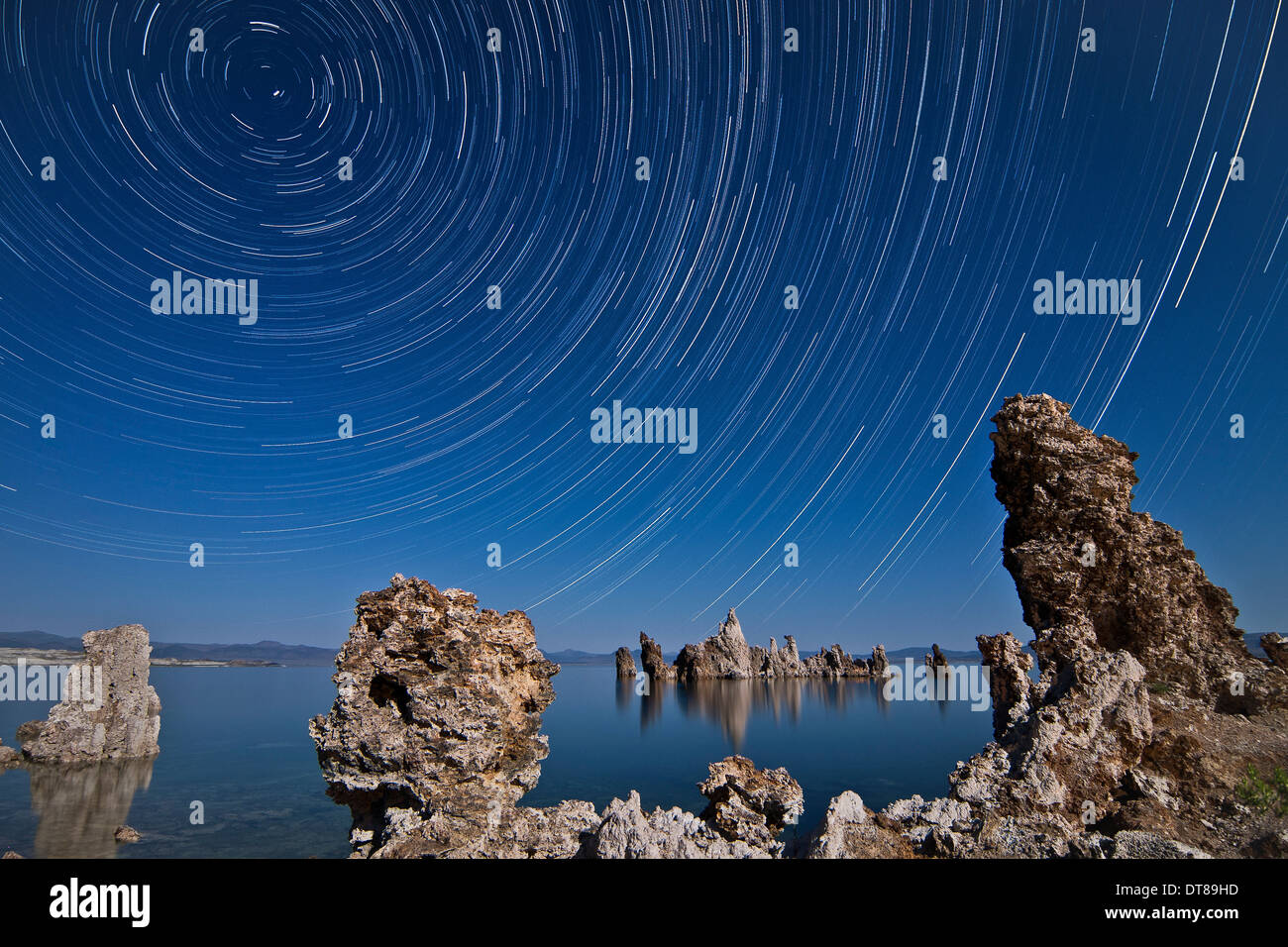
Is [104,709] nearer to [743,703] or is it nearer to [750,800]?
[750,800]

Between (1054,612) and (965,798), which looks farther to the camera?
(1054,612)

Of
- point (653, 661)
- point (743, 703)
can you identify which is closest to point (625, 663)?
point (653, 661)

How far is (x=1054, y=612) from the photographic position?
1862 cm

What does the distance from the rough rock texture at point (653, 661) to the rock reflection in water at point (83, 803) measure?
120973 mm

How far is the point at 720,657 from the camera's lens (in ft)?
527

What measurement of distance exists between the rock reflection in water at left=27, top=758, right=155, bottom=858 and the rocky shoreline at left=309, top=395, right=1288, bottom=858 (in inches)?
839

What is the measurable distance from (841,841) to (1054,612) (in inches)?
488

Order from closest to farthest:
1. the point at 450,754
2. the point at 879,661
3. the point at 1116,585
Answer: the point at 450,754 → the point at 1116,585 → the point at 879,661

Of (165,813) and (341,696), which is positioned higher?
(341,696)

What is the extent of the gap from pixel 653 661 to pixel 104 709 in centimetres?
12547

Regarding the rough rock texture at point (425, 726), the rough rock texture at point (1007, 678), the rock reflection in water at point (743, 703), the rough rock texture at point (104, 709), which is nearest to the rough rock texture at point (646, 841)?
the rough rock texture at point (425, 726)
